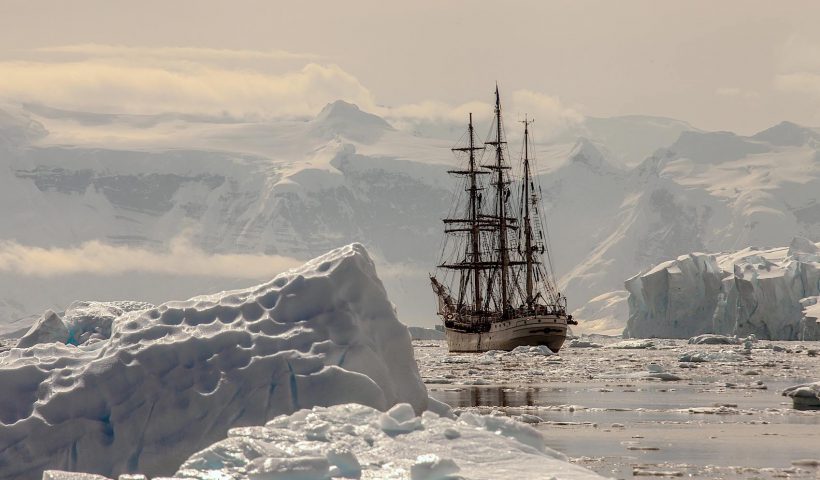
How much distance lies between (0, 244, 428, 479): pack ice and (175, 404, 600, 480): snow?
2602 millimetres

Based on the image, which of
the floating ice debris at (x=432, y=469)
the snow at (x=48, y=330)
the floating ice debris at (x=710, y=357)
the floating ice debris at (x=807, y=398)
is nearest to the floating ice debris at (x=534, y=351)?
the floating ice debris at (x=710, y=357)

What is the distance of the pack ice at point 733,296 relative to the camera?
101188 mm

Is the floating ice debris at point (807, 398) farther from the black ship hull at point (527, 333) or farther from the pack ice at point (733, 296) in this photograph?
the pack ice at point (733, 296)

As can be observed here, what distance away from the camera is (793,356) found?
203 feet

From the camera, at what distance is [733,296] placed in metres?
105

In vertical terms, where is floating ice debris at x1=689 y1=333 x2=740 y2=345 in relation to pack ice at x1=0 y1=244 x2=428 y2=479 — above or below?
above

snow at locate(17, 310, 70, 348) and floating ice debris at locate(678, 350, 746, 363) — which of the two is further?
floating ice debris at locate(678, 350, 746, 363)

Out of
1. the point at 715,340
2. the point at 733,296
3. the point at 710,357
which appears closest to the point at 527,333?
the point at 715,340

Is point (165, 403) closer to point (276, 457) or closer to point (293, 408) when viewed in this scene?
point (293, 408)

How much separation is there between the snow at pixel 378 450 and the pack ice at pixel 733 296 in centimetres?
7828

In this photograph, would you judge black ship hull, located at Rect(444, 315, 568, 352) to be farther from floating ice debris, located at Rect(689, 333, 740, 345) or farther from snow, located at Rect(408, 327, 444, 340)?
snow, located at Rect(408, 327, 444, 340)

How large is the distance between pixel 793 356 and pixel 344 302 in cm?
4647

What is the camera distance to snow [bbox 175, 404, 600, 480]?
42.3ft

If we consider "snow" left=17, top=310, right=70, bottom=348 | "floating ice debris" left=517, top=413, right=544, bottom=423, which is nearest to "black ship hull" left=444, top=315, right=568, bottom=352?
"snow" left=17, top=310, right=70, bottom=348
